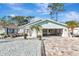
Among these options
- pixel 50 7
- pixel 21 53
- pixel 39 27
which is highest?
pixel 50 7

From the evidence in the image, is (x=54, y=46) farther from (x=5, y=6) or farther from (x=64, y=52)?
(x=5, y=6)

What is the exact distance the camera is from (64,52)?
20.0 feet

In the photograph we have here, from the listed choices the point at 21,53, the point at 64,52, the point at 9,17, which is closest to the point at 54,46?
the point at 64,52

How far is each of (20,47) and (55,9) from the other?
99cm

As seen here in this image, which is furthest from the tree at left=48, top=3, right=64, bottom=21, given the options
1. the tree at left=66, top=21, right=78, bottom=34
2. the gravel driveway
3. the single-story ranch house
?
the gravel driveway

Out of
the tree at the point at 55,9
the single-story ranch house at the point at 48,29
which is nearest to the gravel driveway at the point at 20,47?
the single-story ranch house at the point at 48,29

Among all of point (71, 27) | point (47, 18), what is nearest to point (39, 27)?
point (47, 18)

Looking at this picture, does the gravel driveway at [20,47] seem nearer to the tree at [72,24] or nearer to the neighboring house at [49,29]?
the neighboring house at [49,29]

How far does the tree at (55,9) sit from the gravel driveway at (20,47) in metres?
0.60

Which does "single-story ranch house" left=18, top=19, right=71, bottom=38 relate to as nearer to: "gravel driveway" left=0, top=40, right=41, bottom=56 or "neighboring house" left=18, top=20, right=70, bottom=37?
"neighboring house" left=18, top=20, right=70, bottom=37

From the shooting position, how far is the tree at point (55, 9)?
19.6 feet

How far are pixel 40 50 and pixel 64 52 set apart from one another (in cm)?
46

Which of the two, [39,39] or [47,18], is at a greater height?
[47,18]

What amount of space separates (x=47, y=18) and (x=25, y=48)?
0.72 metres
